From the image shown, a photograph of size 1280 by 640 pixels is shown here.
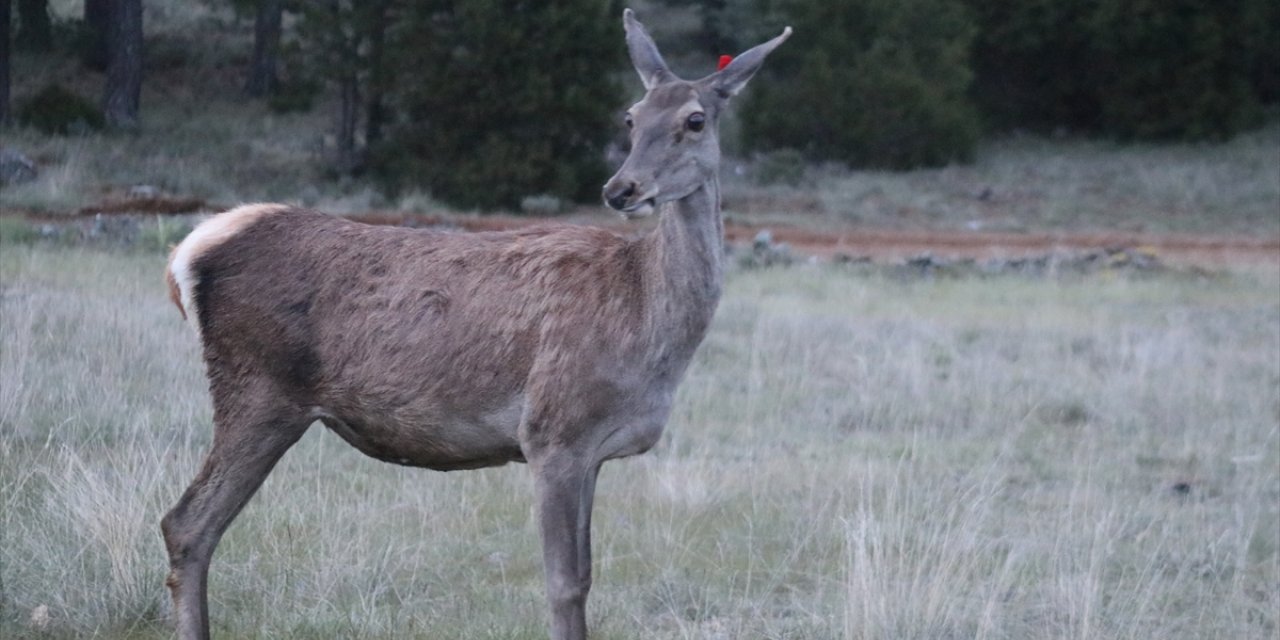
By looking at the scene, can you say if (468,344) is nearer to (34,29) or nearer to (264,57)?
(264,57)

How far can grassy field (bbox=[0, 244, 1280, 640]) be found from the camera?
6.52 m

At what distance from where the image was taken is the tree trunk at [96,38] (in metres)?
34.8

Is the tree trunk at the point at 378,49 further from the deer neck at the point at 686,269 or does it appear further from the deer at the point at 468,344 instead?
the deer neck at the point at 686,269

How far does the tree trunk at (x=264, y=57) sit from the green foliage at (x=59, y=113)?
468 centimetres

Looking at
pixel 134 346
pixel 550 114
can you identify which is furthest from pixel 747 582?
pixel 550 114

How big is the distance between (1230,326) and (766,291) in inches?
182

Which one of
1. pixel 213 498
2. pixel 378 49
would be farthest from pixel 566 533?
pixel 378 49

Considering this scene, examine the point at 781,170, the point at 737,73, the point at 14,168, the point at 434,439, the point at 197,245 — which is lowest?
the point at 781,170

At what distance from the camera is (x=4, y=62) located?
2859 centimetres

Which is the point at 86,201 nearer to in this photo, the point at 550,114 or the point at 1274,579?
the point at 550,114

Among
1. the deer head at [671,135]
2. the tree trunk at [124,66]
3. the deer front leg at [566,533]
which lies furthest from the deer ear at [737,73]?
the tree trunk at [124,66]

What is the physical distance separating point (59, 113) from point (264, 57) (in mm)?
7075

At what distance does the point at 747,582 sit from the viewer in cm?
711

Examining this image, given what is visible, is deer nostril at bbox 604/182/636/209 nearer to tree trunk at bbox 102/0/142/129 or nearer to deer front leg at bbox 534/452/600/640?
deer front leg at bbox 534/452/600/640
